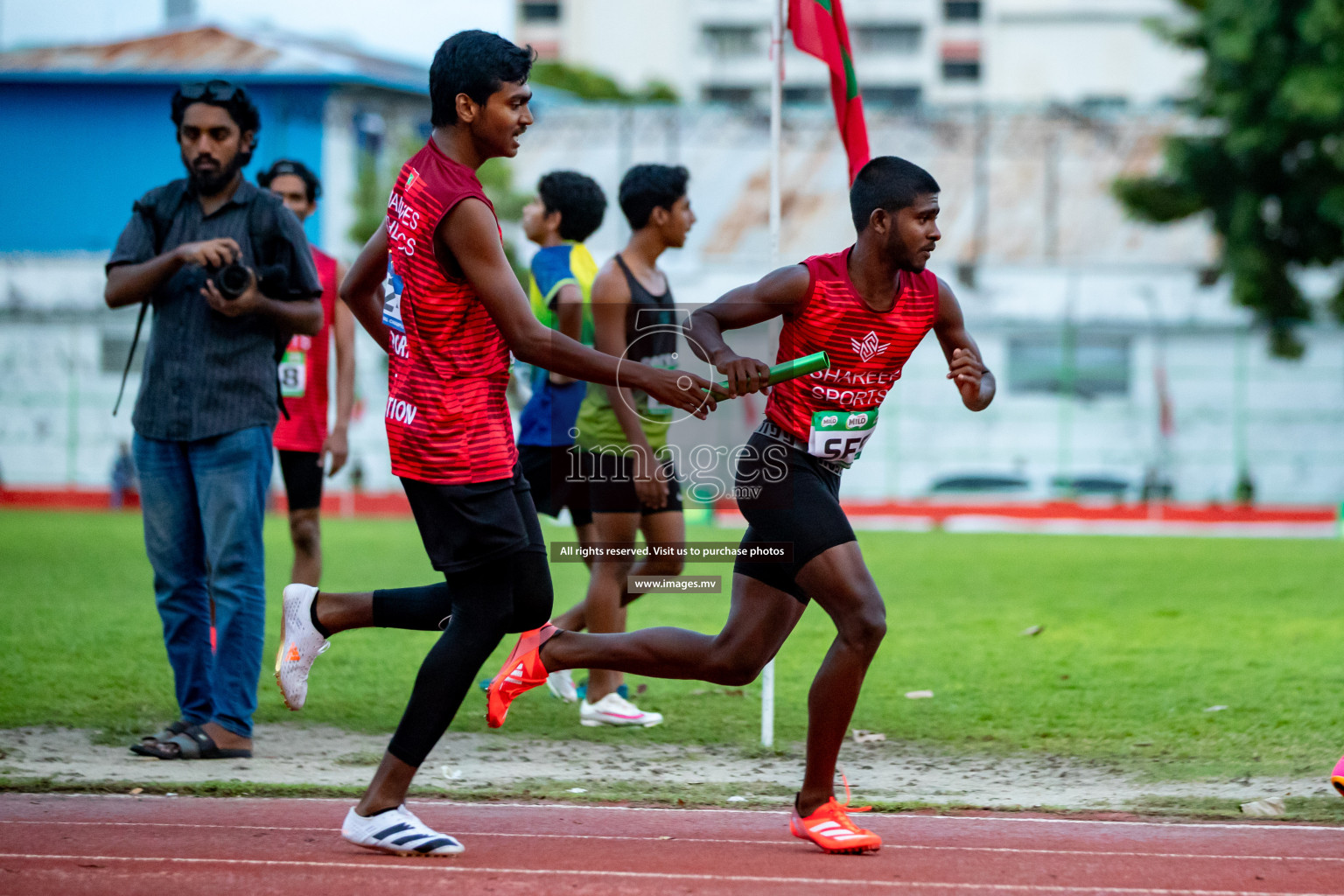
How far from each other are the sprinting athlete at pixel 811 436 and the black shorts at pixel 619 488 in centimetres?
191

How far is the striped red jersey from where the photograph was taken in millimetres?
4984

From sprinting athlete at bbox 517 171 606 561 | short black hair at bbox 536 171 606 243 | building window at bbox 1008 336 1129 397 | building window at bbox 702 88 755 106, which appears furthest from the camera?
building window at bbox 702 88 755 106

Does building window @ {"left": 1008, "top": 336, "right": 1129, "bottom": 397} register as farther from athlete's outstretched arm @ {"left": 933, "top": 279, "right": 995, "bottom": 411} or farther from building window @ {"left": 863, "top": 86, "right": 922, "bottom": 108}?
building window @ {"left": 863, "top": 86, "right": 922, "bottom": 108}

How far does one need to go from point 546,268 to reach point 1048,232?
128ft

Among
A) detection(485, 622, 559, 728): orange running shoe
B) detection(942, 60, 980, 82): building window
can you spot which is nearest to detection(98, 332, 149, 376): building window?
detection(485, 622, 559, 728): orange running shoe

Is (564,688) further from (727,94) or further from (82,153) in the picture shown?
(727,94)

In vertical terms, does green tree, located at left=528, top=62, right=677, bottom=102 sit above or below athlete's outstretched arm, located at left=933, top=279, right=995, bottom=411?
above

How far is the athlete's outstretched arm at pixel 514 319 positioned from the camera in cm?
436

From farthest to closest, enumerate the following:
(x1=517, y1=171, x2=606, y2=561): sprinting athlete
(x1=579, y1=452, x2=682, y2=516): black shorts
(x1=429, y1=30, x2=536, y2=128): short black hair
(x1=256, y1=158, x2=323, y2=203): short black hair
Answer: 1. (x1=256, y1=158, x2=323, y2=203): short black hair
2. (x1=517, y1=171, x2=606, y2=561): sprinting athlete
3. (x1=579, y1=452, x2=682, y2=516): black shorts
4. (x1=429, y1=30, x2=536, y2=128): short black hair

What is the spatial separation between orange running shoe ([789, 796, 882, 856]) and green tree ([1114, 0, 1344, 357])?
75.6 ft

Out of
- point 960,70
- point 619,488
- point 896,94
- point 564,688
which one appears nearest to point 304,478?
point 564,688

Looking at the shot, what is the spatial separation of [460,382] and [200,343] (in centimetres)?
213

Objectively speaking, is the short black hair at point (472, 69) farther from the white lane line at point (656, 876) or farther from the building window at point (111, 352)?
the building window at point (111, 352)

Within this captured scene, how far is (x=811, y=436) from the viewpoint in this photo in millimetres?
4953
